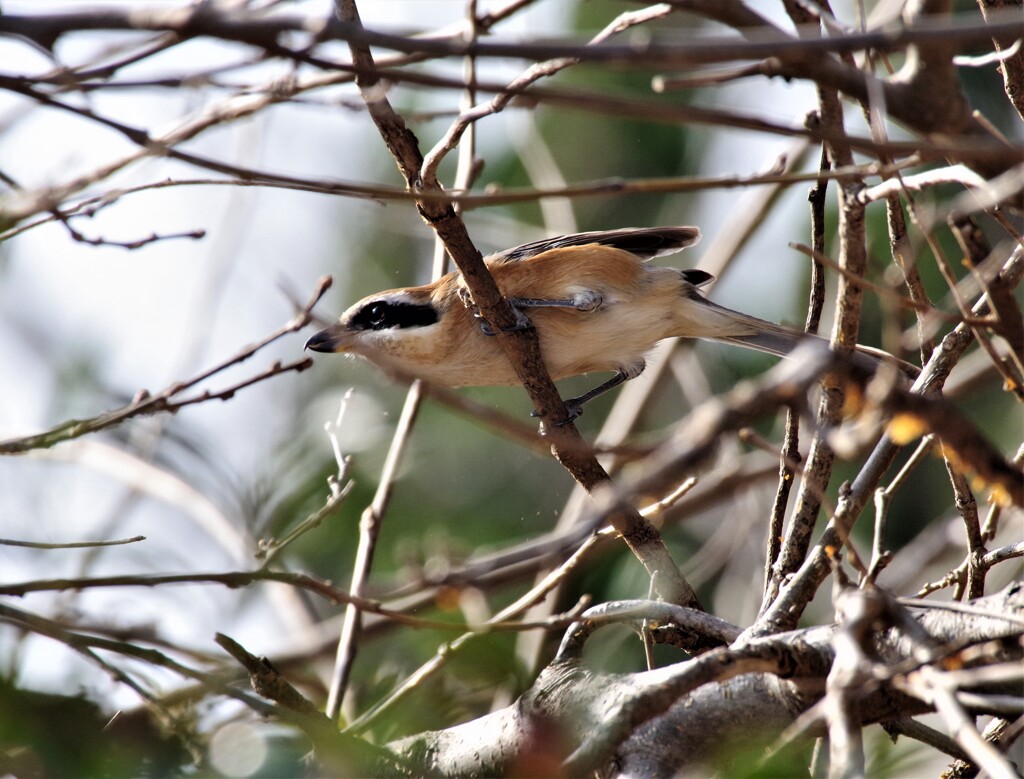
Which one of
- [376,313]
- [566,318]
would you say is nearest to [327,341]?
[376,313]

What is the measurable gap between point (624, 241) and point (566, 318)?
2.26 feet

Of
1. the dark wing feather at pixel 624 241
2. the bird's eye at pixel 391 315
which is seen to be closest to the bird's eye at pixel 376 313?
the bird's eye at pixel 391 315

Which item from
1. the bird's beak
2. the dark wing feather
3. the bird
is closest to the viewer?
the bird's beak

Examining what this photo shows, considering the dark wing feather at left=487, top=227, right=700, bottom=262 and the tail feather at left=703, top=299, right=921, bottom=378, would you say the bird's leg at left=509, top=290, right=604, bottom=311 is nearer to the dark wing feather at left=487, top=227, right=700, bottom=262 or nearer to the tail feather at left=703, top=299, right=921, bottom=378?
the dark wing feather at left=487, top=227, right=700, bottom=262

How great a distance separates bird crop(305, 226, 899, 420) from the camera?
4.32 meters

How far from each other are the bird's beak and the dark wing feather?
0.80 metres

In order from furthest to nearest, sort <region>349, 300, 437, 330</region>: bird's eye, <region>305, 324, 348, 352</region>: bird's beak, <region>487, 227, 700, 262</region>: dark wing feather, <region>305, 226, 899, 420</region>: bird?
<region>487, 227, 700, 262</region>: dark wing feather, <region>349, 300, 437, 330</region>: bird's eye, <region>305, 226, 899, 420</region>: bird, <region>305, 324, 348, 352</region>: bird's beak

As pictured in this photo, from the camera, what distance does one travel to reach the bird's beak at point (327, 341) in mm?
4191

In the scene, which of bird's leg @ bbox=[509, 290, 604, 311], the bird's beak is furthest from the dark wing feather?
the bird's beak

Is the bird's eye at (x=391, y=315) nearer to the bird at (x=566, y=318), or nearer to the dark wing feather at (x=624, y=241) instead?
the bird at (x=566, y=318)

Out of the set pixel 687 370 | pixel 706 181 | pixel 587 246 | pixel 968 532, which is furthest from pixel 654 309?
pixel 706 181

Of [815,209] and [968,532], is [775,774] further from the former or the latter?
[815,209]

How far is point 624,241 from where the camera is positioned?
4883mm

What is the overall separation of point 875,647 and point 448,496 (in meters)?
4.64
